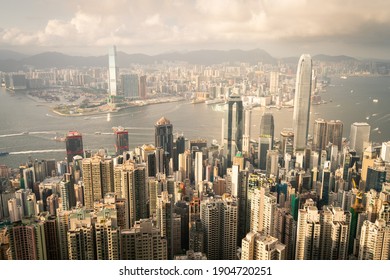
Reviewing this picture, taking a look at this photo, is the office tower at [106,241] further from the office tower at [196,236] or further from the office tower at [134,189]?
the office tower at [196,236]

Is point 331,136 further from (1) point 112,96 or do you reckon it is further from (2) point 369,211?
(1) point 112,96

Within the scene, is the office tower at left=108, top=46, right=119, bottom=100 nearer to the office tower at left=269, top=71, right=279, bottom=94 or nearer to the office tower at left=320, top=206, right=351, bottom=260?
the office tower at left=269, top=71, right=279, bottom=94

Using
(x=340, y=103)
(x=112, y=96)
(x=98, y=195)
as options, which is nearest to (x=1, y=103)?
(x=112, y=96)

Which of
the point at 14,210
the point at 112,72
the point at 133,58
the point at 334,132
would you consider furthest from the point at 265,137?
the point at 14,210

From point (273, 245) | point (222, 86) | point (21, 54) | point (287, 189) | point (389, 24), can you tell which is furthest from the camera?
point (222, 86)

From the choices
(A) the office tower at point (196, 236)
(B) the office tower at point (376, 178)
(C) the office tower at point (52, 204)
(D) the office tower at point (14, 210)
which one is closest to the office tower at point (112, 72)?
(C) the office tower at point (52, 204)

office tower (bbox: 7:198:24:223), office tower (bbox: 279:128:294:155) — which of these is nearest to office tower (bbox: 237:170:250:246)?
office tower (bbox: 279:128:294:155)
